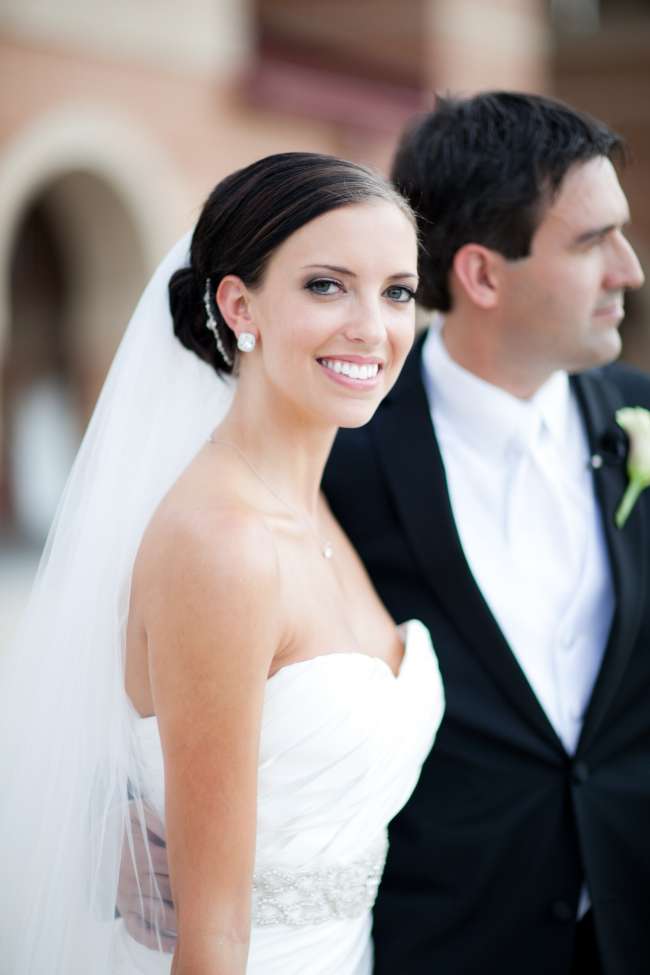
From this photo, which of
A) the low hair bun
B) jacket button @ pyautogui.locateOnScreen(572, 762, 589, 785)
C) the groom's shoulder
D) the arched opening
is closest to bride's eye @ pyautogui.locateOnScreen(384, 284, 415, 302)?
the low hair bun

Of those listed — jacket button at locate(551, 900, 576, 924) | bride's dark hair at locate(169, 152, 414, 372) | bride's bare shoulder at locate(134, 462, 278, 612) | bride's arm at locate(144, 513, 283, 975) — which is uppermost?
bride's dark hair at locate(169, 152, 414, 372)

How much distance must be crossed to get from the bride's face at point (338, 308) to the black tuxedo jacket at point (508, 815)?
2.03 ft

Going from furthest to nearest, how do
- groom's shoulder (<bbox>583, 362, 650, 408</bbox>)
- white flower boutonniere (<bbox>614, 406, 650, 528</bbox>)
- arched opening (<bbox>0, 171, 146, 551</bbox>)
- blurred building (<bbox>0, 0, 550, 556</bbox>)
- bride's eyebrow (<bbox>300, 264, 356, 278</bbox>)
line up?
arched opening (<bbox>0, 171, 146, 551</bbox>)
blurred building (<bbox>0, 0, 550, 556</bbox>)
groom's shoulder (<bbox>583, 362, 650, 408</bbox>)
white flower boutonniere (<bbox>614, 406, 650, 528</bbox>)
bride's eyebrow (<bbox>300, 264, 356, 278</bbox>)

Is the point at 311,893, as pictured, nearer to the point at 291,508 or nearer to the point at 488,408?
the point at 291,508

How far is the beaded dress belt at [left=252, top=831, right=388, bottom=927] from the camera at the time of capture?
208cm

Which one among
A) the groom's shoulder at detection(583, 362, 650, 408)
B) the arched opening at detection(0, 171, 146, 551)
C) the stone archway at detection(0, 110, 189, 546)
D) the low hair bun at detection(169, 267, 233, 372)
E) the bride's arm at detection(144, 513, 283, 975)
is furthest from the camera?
the arched opening at detection(0, 171, 146, 551)

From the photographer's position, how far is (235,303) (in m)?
2.08

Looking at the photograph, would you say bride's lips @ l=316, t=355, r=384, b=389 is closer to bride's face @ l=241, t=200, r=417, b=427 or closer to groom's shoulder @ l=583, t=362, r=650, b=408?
bride's face @ l=241, t=200, r=417, b=427

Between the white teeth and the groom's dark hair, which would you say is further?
the groom's dark hair

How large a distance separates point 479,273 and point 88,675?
4.28 feet

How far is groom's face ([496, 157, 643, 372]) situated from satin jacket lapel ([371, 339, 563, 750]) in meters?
0.30

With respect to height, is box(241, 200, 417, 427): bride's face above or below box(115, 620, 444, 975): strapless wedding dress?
above

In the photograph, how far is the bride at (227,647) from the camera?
1.85 metres

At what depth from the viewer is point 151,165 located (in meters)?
8.68
